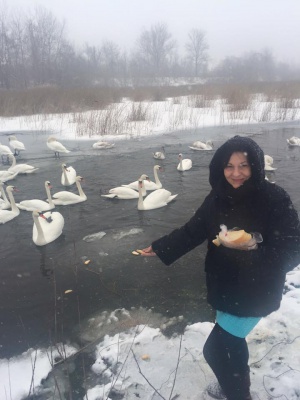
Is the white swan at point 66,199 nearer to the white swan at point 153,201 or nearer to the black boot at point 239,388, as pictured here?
the white swan at point 153,201

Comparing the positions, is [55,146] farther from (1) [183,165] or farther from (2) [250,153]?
(2) [250,153]

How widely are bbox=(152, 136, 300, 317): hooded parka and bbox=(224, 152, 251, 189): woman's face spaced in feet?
0.11

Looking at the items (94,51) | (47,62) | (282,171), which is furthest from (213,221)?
(94,51)

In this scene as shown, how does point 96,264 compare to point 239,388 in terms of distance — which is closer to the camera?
point 239,388

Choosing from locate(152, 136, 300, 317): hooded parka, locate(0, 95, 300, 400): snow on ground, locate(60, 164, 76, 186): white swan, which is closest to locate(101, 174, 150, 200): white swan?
locate(60, 164, 76, 186): white swan

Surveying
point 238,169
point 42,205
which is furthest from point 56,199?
point 238,169

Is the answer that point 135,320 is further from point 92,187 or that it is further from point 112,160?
point 112,160

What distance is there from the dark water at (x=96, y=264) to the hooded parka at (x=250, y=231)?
1.58m

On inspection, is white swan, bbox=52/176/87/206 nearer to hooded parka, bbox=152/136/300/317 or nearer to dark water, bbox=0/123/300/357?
dark water, bbox=0/123/300/357

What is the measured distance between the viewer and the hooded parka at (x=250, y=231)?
1874 millimetres

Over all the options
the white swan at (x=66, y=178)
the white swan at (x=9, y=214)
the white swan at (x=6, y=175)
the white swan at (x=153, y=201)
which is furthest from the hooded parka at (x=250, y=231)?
the white swan at (x=6, y=175)

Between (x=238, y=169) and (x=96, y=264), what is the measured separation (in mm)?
3459

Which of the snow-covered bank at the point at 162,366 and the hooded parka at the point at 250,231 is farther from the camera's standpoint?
the snow-covered bank at the point at 162,366

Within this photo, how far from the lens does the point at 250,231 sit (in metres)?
2.02
